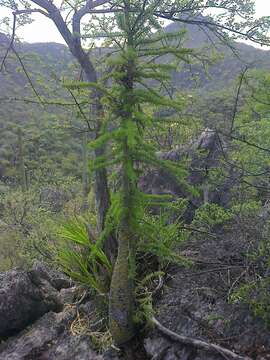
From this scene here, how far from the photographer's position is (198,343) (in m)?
3.66

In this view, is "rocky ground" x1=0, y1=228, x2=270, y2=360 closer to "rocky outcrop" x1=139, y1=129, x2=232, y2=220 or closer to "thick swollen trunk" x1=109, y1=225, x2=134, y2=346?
"thick swollen trunk" x1=109, y1=225, x2=134, y2=346

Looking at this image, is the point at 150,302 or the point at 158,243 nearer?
the point at 158,243

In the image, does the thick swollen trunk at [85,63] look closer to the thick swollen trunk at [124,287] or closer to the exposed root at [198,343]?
the thick swollen trunk at [124,287]

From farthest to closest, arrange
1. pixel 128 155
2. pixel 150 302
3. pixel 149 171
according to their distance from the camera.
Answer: pixel 149 171 → pixel 150 302 → pixel 128 155

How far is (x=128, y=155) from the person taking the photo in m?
3.58

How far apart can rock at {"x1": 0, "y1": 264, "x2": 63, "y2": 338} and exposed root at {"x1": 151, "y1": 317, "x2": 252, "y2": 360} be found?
1.70 metres

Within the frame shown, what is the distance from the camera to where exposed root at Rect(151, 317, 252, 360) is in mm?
3432

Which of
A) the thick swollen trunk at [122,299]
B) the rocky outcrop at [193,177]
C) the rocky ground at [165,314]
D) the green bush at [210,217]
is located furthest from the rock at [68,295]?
the rocky outcrop at [193,177]

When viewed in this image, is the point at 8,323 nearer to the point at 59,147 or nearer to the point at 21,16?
the point at 21,16

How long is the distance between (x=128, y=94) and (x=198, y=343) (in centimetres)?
217

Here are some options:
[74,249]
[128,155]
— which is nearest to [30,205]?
[74,249]

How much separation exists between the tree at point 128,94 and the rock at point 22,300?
1.13 meters

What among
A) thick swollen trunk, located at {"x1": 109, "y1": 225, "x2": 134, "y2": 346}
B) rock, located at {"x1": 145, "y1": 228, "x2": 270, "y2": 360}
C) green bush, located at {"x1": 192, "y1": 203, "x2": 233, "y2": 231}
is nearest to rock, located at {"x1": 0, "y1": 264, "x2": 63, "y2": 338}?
thick swollen trunk, located at {"x1": 109, "y1": 225, "x2": 134, "y2": 346}

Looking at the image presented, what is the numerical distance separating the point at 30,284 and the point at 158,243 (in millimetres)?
2003
